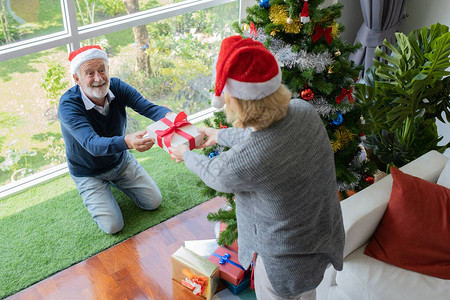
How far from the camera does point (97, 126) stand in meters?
2.75

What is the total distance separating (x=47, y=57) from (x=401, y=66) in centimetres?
218

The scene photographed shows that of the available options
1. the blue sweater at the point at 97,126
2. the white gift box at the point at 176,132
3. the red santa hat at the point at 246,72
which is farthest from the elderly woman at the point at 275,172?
the blue sweater at the point at 97,126

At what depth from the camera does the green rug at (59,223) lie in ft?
8.75

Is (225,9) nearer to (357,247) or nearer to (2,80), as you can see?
(2,80)

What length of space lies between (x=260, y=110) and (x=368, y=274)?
1104mm

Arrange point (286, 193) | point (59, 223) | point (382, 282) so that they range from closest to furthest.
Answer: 1. point (286, 193)
2. point (382, 282)
3. point (59, 223)

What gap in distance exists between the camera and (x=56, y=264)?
105 inches

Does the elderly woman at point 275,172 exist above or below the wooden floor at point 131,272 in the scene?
above

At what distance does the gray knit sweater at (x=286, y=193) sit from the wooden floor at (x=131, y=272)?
91 cm

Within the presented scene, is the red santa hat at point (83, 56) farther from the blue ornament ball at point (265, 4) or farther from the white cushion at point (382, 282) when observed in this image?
the white cushion at point (382, 282)

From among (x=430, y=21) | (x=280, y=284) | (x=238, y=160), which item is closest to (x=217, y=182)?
(x=238, y=160)

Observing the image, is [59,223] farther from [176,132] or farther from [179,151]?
[179,151]

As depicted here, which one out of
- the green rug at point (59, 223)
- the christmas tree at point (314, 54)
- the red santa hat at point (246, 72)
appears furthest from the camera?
the green rug at point (59, 223)

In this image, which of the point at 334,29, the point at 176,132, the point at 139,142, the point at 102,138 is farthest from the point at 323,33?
the point at 102,138
